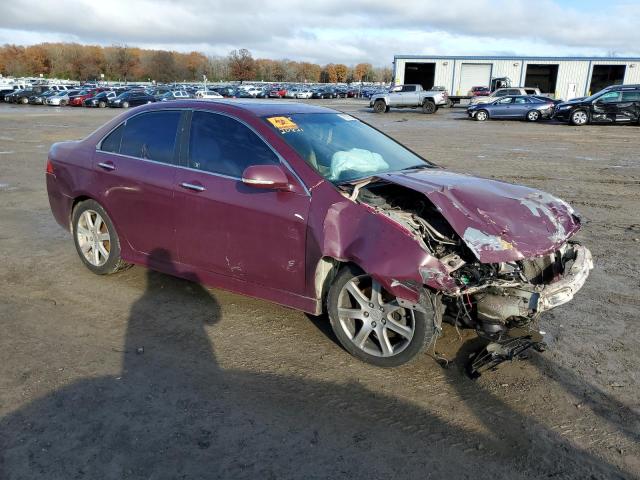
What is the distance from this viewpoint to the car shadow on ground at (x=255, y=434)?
2.71m

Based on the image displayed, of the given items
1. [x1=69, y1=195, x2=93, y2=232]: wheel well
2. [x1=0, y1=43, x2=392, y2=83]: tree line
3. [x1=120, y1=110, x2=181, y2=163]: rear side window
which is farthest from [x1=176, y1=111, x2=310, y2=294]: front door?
[x1=0, y1=43, x2=392, y2=83]: tree line

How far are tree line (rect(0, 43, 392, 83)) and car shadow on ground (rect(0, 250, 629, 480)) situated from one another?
137277 millimetres

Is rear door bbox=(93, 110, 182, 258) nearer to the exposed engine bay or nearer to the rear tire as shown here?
the exposed engine bay

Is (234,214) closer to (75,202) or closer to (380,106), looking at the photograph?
(75,202)

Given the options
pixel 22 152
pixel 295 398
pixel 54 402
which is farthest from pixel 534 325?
pixel 22 152

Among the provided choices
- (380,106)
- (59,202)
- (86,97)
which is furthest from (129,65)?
(59,202)

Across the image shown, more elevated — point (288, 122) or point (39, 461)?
point (288, 122)

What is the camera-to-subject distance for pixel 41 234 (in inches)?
268

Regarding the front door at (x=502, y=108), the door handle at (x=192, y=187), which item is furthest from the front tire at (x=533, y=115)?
the door handle at (x=192, y=187)

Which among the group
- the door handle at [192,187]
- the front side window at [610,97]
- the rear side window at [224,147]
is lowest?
the door handle at [192,187]

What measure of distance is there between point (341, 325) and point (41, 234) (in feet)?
15.8

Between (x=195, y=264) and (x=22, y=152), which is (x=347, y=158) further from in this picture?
(x=22, y=152)

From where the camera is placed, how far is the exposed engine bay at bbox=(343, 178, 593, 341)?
3.41 meters

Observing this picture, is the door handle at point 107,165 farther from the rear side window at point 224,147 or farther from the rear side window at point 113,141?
the rear side window at point 224,147
